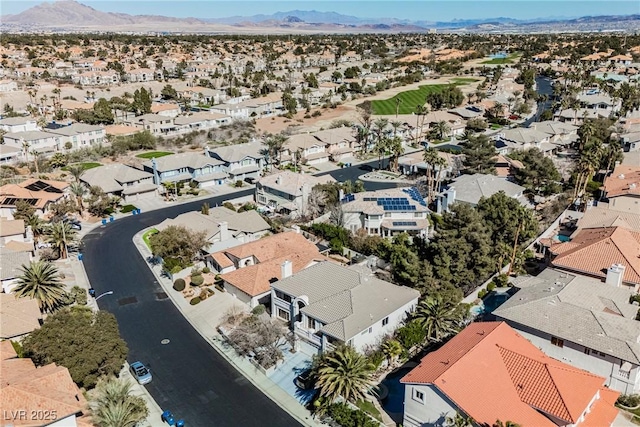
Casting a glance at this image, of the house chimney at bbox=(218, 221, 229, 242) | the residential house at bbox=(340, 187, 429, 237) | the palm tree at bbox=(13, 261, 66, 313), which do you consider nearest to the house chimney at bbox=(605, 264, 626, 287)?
the residential house at bbox=(340, 187, 429, 237)

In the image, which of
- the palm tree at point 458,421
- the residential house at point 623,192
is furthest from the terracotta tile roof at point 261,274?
the residential house at point 623,192

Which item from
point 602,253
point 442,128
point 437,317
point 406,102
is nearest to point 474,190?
point 602,253

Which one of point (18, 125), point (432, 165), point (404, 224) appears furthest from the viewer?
point (18, 125)

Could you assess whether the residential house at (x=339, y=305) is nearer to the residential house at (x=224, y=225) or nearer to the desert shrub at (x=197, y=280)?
the desert shrub at (x=197, y=280)

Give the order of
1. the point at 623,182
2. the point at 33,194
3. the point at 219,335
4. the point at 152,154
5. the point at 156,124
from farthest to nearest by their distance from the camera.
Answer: the point at 156,124 < the point at 152,154 < the point at 33,194 < the point at 623,182 < the point at 219,335

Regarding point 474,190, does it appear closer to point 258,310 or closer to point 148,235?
point 258,310

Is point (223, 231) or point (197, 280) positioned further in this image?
point (223, 231)

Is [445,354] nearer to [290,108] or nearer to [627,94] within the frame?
[290,108]
